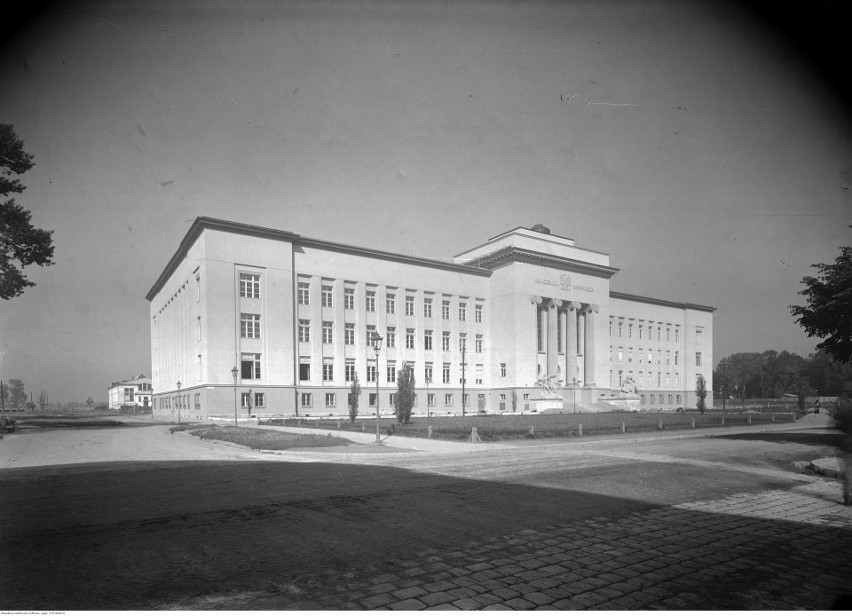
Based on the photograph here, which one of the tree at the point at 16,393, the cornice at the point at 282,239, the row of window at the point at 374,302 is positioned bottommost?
the tree at the point at 16,393

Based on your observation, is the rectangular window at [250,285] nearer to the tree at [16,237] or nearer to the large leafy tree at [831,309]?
the tree at [16,237]

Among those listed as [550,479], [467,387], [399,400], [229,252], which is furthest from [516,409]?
[550,479]

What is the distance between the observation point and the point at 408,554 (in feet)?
19.8

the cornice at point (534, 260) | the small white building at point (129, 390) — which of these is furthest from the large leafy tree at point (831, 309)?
the small white building at point (129, 390)

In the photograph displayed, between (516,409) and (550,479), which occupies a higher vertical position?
(550,479)

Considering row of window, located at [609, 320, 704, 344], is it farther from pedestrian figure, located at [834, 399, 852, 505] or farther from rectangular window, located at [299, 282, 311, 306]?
pedestrian figure, located at [834, 399, 852, 505]

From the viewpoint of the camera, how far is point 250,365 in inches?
1858

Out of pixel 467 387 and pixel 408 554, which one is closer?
pixel 408 554

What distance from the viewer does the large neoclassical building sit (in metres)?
46.8

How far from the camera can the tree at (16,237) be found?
951 cm

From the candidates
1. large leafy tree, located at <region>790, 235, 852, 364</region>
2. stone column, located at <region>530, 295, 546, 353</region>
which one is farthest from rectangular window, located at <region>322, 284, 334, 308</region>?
large leafy tree, located at <region>790, 235, 852, 364</region>

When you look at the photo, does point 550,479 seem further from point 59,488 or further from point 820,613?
point 59,488

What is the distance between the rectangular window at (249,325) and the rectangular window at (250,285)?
1.79 meters

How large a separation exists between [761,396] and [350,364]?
7741cm
